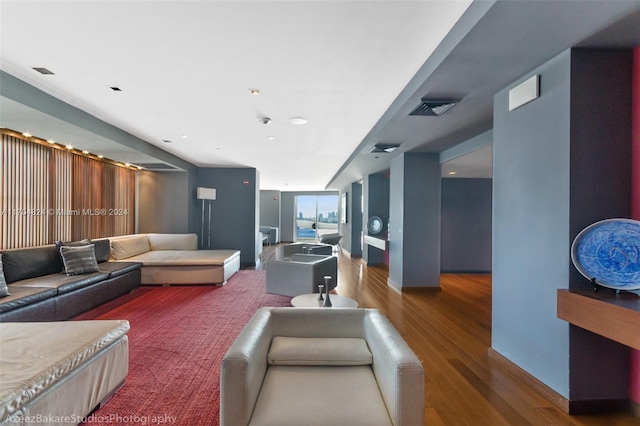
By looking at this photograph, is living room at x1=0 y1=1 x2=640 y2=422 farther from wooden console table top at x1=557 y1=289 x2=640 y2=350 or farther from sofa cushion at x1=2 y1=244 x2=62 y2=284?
sofa cushion at x1=2 y1=244 x2=62 y2=284

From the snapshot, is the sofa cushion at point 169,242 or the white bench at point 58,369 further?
the sofa cushion at point 169,242

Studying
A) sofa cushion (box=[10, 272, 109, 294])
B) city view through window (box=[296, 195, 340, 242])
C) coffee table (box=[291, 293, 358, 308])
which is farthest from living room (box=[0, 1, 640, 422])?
city view through window (box=[296, 195, 340, 242])

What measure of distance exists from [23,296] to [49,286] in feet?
1.22

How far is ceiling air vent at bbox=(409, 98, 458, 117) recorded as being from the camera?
2904 millimetres

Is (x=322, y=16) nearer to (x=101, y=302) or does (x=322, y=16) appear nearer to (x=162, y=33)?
(x=162, y=33)

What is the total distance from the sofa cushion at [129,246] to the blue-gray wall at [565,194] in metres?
6.24

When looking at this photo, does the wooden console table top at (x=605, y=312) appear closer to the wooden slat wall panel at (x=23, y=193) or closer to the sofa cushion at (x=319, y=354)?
the sofa cushion at (x=319, y=354)

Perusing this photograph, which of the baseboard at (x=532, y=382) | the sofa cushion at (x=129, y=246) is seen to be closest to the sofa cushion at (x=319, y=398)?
the baseboard at (x=532, y=382)

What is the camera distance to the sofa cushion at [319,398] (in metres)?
1.36

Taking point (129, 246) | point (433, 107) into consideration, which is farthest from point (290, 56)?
point (129, 246)

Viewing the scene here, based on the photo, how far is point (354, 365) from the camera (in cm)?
183

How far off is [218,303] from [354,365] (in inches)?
128

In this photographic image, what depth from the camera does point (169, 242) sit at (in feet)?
22.2

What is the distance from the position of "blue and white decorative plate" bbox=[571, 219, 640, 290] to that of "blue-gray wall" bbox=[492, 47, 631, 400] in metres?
0.09
